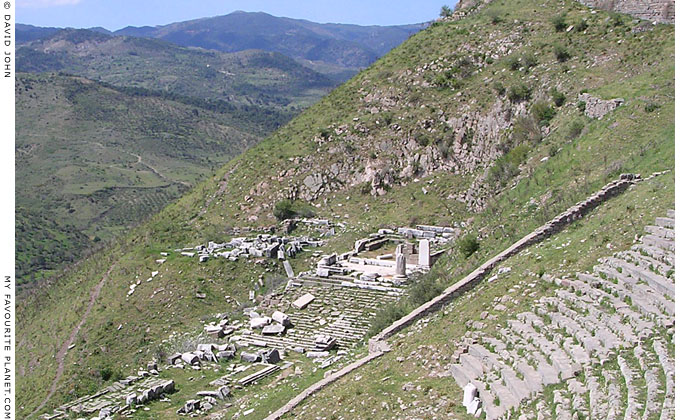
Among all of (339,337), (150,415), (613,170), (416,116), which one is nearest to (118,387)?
(150,415)

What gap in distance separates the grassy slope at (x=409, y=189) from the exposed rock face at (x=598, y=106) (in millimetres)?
506

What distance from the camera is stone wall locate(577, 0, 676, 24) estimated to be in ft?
118

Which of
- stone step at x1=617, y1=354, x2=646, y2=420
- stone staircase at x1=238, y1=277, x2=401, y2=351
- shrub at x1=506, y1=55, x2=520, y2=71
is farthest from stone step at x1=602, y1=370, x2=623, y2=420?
shrub at x1=506, y1=55, x2=520, y2=71

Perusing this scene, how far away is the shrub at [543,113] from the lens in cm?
3259

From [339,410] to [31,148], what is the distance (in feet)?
361

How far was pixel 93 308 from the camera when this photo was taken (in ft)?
105

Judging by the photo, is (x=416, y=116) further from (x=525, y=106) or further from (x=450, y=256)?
(x=450, y=256)

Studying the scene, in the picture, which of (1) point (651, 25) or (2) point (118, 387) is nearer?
(2) point (118, 387)

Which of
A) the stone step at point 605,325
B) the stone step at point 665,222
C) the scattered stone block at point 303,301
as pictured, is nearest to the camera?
the stone step at point 605,325

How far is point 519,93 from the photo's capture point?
34875 millimetres

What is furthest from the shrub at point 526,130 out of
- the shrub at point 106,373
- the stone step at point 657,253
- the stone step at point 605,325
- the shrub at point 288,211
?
the shrub at point 106,373

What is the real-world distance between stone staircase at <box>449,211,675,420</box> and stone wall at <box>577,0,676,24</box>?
22.1 m

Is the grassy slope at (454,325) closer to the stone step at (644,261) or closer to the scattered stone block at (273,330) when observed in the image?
the stone step at (644,261)

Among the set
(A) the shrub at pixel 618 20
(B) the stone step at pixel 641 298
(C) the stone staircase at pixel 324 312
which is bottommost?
(C) the stone staircase at pixel 324 312
